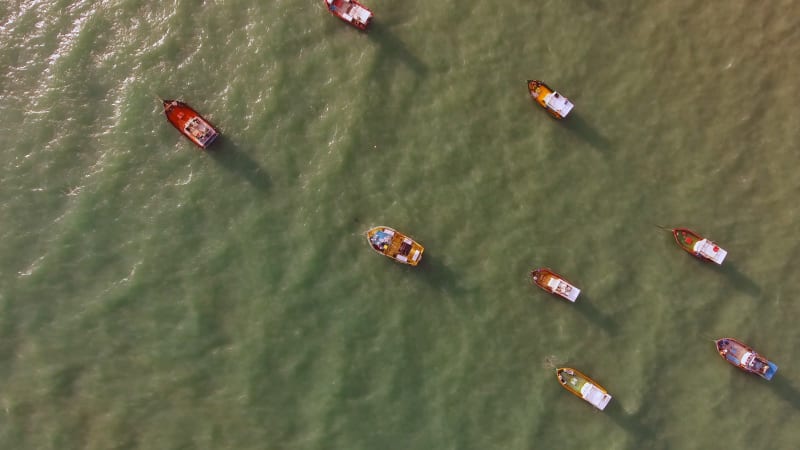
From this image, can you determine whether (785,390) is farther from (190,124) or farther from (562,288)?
(190,124)

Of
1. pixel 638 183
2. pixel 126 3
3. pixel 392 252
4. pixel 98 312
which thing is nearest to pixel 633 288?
pixel 638 183

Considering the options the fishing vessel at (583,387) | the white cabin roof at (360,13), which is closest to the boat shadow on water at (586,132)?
the white cabin roof at (360,13)

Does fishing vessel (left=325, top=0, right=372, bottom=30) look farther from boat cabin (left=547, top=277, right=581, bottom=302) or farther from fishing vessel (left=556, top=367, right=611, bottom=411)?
fishing vessel (left=556, top=367, right=611, bottom=411)

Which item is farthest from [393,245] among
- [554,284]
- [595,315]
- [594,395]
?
[594,395]

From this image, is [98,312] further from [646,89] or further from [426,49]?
[646,89]

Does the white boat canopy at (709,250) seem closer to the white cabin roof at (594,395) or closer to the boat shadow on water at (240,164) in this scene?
Result: the white cabin roof at (594,395)

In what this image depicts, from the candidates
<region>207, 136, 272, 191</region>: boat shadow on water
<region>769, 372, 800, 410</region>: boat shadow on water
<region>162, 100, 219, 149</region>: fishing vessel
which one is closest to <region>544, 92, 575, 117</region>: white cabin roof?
<region>207, 136, 272, 191</region>: boat shadow on water
